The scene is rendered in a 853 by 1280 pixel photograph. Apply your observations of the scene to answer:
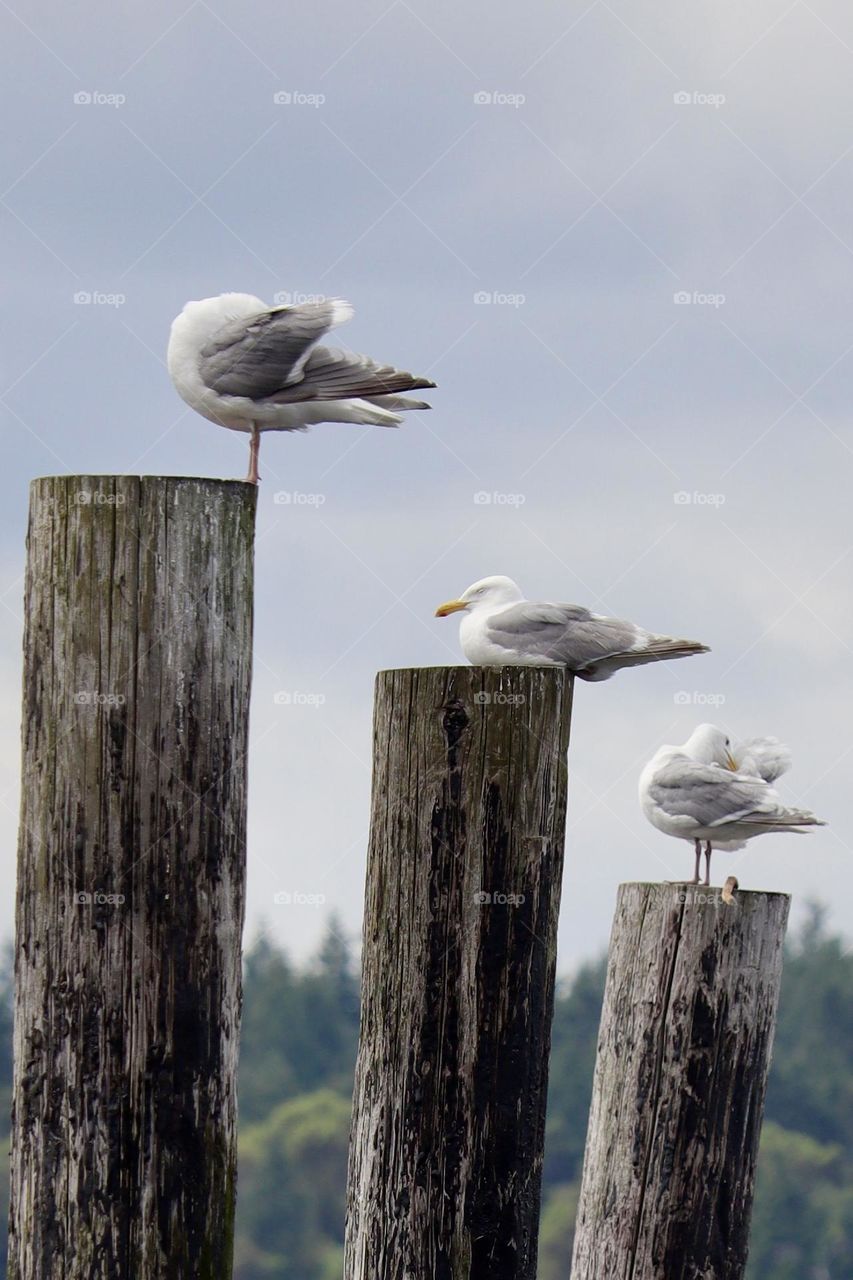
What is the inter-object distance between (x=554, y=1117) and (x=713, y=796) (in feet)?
366

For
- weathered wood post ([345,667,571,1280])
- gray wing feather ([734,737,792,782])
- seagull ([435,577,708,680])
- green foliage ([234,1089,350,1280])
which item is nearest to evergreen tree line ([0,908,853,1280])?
green foliage ([234,1089,350,1280])

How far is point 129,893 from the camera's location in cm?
649

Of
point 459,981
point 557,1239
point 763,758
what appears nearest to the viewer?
point 459,981

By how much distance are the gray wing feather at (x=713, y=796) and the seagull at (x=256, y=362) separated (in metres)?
3.54

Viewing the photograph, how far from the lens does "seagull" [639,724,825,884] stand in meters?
13.2

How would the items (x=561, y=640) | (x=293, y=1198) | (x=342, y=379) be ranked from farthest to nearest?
(x=293, y=1198)
(x=561, y=640)
(x=342, y=379)

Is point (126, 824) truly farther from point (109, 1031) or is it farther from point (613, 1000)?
point (613, 1000)

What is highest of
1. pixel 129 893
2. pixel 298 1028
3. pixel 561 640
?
pixel 561 640

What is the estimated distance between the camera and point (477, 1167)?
23.7ft

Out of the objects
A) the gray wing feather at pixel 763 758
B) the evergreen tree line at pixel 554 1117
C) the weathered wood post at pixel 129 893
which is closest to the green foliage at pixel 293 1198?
the evergreen tree line at pixel 554 1117

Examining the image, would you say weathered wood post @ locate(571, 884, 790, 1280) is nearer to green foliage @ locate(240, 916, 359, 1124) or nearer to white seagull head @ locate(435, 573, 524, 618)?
white seagull head @ locate(435, 573, 524, 618)

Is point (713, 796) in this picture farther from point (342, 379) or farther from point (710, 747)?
point (342, 379)

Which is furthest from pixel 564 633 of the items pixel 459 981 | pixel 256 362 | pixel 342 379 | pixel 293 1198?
pixel 293 1198

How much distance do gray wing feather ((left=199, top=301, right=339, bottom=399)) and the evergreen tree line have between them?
89.2 meters
